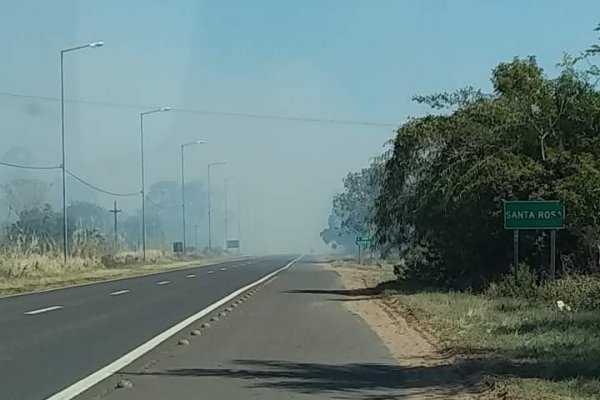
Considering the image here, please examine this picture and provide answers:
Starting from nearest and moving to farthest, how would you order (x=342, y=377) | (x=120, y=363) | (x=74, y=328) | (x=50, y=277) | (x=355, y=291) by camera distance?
1. (x=342, y=377)
2. (x=120, y=363)
3. (x=74, y=328)
4. (x=355, y=291)
5. (x=50, y=277)

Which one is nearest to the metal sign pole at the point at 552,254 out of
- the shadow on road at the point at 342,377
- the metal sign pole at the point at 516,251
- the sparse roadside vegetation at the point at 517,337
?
the sparse roadside vegetation at the point at 517,337

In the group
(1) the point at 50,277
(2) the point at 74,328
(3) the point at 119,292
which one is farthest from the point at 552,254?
(1) the point at 50,277

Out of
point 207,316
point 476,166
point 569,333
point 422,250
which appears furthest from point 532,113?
point 569,333

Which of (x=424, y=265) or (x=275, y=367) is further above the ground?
(x=424, y=265)

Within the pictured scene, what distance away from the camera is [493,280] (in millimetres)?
30172

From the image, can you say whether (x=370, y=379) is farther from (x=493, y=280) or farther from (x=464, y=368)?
(x=493, y=280)

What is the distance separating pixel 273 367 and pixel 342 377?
1.52m

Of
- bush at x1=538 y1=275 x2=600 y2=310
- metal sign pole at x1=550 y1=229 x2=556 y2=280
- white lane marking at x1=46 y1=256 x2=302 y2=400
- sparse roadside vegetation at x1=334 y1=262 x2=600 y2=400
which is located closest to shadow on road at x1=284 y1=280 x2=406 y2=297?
sparse roadside vegetation at x1=334 y1=262 x2=600 y2=400

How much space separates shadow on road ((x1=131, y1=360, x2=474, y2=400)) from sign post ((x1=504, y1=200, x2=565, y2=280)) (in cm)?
1199

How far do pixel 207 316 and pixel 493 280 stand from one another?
8.80 metres

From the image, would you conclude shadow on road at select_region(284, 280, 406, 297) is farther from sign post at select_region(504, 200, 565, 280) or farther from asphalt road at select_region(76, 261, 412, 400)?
asphalt road at select_region(76, 261, 412, 400)

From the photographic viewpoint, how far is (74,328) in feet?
71.9

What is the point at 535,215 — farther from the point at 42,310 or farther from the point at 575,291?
the point at 42,310

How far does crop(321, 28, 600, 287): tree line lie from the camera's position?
28.5 m
